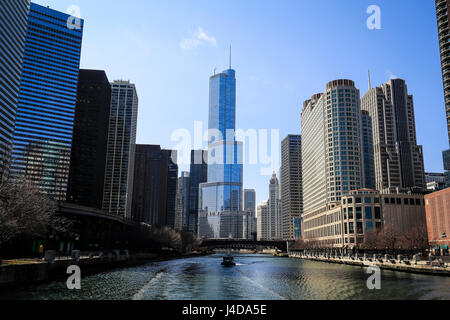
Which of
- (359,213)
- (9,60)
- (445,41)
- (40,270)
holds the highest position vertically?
(445,41)

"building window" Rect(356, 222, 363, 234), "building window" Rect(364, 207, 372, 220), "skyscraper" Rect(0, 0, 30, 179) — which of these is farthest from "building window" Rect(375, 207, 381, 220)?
"skyscraper" Rect(0, 0, 30, 179)

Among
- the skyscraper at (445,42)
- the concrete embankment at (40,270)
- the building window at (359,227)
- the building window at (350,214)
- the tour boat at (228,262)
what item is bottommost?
the tour boat at (228,262)

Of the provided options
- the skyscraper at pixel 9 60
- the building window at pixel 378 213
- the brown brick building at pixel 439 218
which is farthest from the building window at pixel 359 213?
the skyscraper at pixel 9 60

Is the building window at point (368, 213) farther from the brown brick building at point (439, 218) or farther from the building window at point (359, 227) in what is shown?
the brown brick building at point (439, 218)

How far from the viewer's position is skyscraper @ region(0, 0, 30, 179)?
17212 centimetres

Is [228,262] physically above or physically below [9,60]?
below

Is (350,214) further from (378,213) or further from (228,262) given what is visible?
(228,262)

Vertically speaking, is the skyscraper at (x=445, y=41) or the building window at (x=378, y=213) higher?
the skyscraper at (x=445, y=41)

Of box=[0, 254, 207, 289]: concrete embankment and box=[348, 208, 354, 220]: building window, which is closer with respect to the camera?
box=[0, 254, 207, 289]: concrete embankment

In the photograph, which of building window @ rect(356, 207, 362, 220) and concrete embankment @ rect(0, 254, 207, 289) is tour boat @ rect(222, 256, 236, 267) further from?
building window @ rect(356, 207, 362, 220)

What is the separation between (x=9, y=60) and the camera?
180 m

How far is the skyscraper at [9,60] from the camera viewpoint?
172125 millimetres

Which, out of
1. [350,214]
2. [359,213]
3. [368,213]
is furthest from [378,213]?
[350,214]

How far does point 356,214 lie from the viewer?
19538 centimetres
